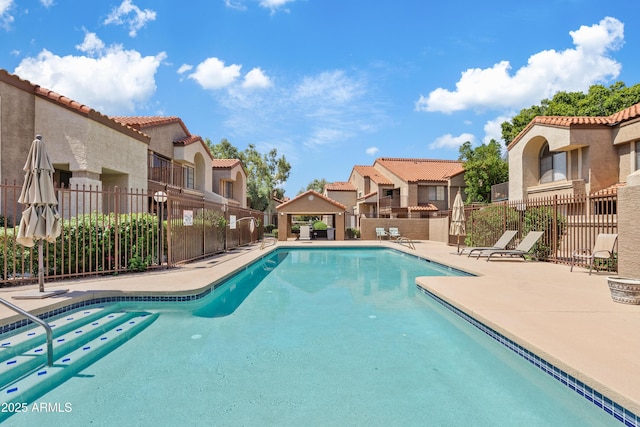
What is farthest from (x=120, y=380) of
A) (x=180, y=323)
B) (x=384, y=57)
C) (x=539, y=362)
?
(x=384, y=57)

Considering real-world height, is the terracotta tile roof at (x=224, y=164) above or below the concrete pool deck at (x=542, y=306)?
above

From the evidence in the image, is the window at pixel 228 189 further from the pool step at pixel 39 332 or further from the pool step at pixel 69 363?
the pool step at pixel 69 363

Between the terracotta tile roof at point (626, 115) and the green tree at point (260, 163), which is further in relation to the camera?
the green tree at point (260, 163)

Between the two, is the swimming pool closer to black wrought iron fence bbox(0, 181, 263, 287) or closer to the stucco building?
black wrought iron fence bbox(0, 181, 263, 287)

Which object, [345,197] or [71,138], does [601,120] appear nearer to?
[71,138]

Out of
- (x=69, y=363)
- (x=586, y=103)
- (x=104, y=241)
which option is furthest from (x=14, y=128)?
(x=586, y=103)

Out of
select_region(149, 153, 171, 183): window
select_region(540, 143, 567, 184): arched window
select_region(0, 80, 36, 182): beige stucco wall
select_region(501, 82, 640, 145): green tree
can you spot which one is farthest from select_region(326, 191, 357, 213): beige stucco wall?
select_region(0, 80, 36, 182): beige stucco wall

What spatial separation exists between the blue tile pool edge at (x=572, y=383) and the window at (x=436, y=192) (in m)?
31.1

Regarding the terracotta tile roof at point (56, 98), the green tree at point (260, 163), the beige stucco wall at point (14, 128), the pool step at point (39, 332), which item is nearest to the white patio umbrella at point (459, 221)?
the pool step at point (39, 332)

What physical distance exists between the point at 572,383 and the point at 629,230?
6.56m

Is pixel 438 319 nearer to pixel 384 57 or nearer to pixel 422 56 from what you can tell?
pixel 384 57

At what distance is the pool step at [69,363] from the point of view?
356cm

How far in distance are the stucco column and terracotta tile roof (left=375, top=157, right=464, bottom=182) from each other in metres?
26.0

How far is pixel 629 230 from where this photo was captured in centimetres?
765
